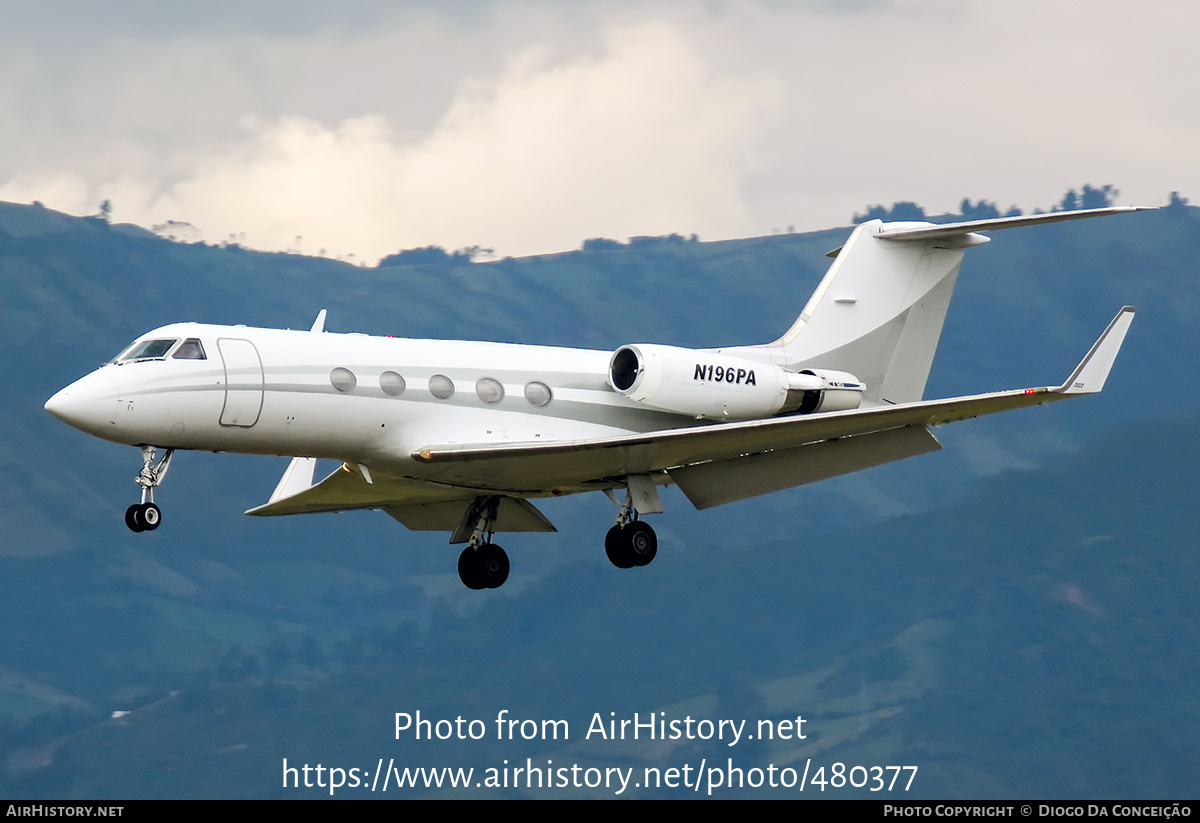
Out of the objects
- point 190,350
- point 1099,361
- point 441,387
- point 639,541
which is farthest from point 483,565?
point 1099,361

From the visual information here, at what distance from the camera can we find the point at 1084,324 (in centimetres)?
11762

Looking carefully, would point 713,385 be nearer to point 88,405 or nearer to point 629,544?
point 629,544

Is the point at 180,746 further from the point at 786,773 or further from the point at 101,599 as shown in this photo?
the point at 786,773

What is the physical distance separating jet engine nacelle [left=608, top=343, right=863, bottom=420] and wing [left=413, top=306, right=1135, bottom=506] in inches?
20.7

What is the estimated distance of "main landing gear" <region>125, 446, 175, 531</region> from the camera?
23.8 meters

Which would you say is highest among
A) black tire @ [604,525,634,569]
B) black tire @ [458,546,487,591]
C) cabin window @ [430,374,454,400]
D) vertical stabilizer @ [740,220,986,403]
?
vertical stabilizer @ [740,220,986,403]

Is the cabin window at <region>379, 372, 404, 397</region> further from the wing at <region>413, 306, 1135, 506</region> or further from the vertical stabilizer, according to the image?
the vertical stabilizer

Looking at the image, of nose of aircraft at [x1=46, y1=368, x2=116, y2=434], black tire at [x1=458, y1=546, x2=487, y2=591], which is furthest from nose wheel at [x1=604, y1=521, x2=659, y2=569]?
nose of aircraft at [x1=46, y1=368, x2=116, y2=434]

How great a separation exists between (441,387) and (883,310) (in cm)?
824

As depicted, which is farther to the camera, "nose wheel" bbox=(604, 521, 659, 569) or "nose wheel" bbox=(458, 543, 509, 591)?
"nose wheel" bbox=(458, 543, 509, 591)

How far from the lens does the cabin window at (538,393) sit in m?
26.4

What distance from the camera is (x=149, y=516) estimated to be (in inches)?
940

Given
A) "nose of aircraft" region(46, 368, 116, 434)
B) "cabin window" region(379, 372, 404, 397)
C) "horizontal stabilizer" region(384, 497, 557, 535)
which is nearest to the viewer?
"nose of aircraft" region(46, 368, 116, 434)

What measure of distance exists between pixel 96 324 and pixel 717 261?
46.3 meters
